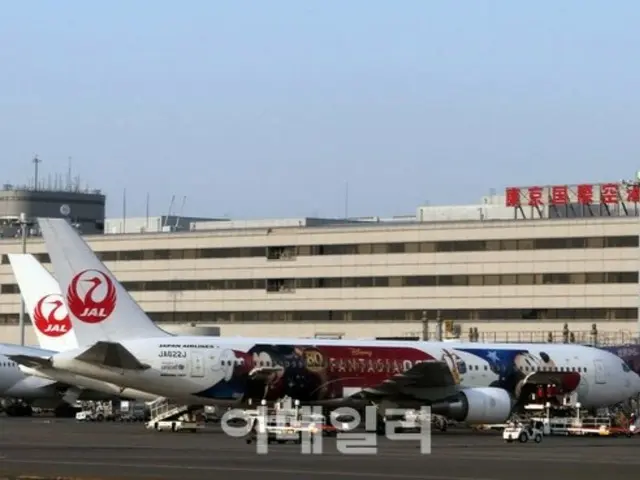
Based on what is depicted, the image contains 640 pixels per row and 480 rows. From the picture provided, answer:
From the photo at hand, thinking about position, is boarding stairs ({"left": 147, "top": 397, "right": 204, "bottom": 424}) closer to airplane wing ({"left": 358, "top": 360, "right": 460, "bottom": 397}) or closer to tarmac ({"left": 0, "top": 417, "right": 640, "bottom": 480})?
tarmac ({"left": 0, "top": 417, "right": 640, "bottom": 480})

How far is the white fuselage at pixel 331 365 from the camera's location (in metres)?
60.8

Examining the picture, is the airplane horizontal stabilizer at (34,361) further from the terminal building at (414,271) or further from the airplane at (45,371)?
the terminal building at (414,271)

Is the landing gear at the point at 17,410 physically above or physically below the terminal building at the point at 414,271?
below

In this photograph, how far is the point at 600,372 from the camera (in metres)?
70.4

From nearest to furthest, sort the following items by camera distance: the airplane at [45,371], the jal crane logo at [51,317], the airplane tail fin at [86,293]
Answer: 1. the airplane tail fin at [86,293]
2. the airplane at [45,371]
3. the jal crane logo at [51,317]

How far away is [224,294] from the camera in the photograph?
122750mm

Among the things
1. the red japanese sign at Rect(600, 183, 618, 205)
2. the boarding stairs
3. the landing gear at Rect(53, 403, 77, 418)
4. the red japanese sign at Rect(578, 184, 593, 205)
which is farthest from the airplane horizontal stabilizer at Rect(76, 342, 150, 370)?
the red japanese sign at Rect(578, 184, 593, 205)

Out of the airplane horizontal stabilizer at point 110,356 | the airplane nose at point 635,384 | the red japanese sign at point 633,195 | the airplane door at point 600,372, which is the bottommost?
the airplane nose at point 635,384

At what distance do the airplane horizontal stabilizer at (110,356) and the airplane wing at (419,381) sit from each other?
10332 mm

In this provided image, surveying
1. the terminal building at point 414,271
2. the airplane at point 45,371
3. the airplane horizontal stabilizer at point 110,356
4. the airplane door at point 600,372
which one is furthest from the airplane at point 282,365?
the terminal building at point 414,271

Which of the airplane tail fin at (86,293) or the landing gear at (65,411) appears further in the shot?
the landing gear at (65,411)

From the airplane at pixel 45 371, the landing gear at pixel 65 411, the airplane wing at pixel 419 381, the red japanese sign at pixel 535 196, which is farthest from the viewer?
the red japanese sign at pixel 535 196

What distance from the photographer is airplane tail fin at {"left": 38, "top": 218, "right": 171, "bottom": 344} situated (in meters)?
61.6

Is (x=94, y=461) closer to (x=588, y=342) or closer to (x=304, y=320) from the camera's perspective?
(x=588, y=342)
